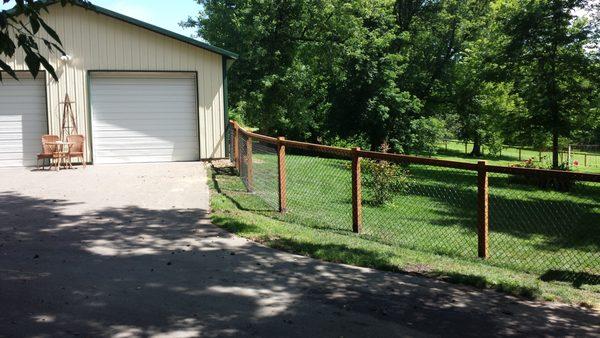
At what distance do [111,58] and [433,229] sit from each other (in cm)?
996

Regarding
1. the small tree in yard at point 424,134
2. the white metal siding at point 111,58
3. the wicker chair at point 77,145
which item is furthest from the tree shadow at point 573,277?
the small tree in yard at point 424,134

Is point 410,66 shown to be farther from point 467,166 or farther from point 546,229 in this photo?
point 467,166

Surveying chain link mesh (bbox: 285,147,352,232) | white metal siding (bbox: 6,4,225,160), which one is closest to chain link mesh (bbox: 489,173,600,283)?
chain link mesh (bbox: 285,147,352,232)

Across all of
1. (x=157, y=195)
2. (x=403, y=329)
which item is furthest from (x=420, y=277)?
(x=157, y=195)

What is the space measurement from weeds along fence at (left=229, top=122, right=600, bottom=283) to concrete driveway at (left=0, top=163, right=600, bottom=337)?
1.73 m

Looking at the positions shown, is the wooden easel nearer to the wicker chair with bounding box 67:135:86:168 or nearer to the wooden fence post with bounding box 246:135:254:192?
the wicker chair with bounding box 67:135:86:168

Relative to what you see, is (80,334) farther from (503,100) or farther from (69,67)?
(503,100)

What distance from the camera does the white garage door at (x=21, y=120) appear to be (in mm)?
14867

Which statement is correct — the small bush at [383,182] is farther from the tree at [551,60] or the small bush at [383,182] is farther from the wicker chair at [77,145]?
the tree at [551,60]

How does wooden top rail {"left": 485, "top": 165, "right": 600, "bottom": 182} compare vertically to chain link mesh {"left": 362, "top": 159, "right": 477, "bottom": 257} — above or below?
above

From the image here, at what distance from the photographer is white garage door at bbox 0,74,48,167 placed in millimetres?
14867

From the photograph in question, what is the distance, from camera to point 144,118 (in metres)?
15.6

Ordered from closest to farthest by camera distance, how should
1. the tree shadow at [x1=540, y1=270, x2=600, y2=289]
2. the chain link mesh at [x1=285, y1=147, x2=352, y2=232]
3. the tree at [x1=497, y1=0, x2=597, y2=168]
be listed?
the tree shadow at [x1=540, y1=270, x2=600, y2=289]
the chain link mesh at [x1=285, y1=147, x2=352, y2=232]
the tree at [x1=497, y1=0, x2=597, y2=168]

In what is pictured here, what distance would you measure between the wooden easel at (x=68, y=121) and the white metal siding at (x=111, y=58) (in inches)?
5.8
